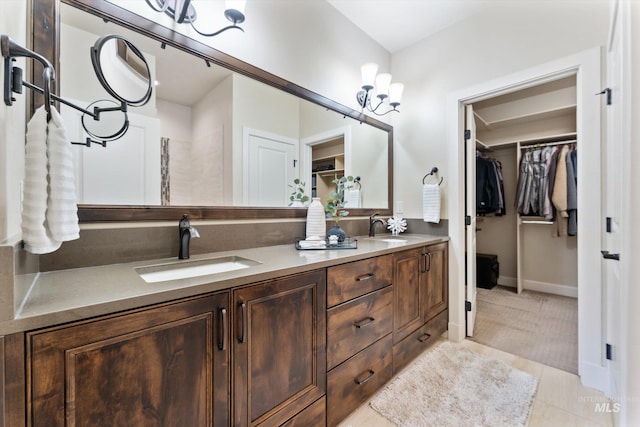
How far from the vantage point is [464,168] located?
237 centimetres

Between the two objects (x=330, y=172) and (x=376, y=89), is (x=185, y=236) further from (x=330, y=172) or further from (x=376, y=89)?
(x=376, y=89)

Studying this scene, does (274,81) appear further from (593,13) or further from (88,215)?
(593,13)

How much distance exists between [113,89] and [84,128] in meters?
0.21

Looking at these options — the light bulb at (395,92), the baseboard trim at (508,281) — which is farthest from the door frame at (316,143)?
the baseboard trim at (508,281)

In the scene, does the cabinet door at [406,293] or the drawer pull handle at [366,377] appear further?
the cabinet door at [406,293]

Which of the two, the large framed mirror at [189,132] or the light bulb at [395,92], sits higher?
the light bulb at [395,92]

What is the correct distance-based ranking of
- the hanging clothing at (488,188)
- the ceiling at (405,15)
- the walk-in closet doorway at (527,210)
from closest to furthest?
1. the ceiling at (405,15)
2. the walk-in closet doorway at (527,210)
3. the hanging clothing at (488,188)

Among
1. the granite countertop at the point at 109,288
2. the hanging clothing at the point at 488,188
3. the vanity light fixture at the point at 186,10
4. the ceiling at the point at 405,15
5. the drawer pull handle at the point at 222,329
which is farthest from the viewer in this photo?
the hanging clothing at the point at 488,188

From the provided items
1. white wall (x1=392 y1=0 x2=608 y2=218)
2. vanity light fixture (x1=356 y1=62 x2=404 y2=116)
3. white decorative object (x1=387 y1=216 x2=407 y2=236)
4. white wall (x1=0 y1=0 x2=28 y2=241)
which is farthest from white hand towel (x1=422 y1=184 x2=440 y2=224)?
white wall (x1=0 y1=0 x2=28 y2=241)

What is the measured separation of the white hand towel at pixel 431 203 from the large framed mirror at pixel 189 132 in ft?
3.00

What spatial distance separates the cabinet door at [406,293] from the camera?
1.77m

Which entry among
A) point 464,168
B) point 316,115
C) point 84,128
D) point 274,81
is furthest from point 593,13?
point 84,128

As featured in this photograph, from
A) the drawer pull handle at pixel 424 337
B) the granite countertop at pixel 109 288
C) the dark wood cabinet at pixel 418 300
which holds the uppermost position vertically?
the granite countertop at pixel 109 288

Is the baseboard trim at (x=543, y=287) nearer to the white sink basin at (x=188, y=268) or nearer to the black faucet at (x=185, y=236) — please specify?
the white sink basin at (x=188, y=268)
